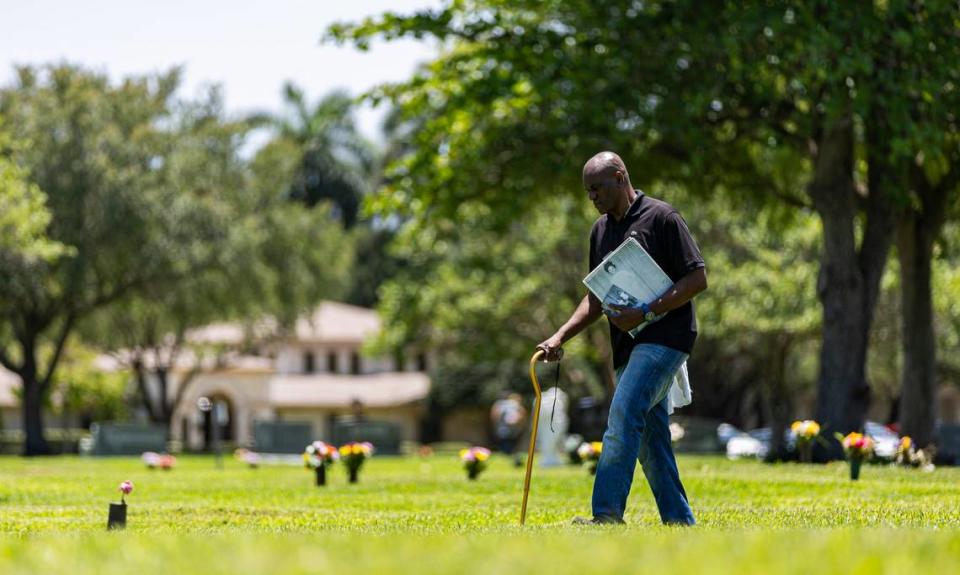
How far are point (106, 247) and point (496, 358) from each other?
12.9 m

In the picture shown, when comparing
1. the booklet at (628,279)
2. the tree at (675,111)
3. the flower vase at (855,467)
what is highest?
the tree at (675,111)

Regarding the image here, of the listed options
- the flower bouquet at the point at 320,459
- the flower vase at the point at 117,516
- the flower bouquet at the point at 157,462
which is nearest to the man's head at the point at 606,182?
the flower vase at the point at 117,516

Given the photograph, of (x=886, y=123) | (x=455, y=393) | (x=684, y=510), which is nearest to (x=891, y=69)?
(x=886, y=123)

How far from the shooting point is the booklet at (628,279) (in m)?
9.02

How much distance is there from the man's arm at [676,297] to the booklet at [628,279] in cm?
4

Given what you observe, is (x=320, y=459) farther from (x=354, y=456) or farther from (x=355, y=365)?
(x=355, y=365)

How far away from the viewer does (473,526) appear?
31.6ft

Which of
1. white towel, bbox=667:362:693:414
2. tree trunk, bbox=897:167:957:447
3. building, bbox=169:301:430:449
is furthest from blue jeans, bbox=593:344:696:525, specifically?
building, bbox=169:301:430:449

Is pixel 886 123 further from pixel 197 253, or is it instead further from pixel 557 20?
pixel 197 253

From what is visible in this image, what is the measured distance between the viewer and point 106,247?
43.2 metres

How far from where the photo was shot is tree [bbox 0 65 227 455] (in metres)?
42.6

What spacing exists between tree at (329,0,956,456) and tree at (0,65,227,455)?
66.3 ft

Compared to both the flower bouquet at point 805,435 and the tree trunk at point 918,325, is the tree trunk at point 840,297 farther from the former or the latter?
the tree trunk at point 918,325

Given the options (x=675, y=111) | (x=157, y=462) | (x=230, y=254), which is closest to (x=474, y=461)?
(x=675, y=111)
